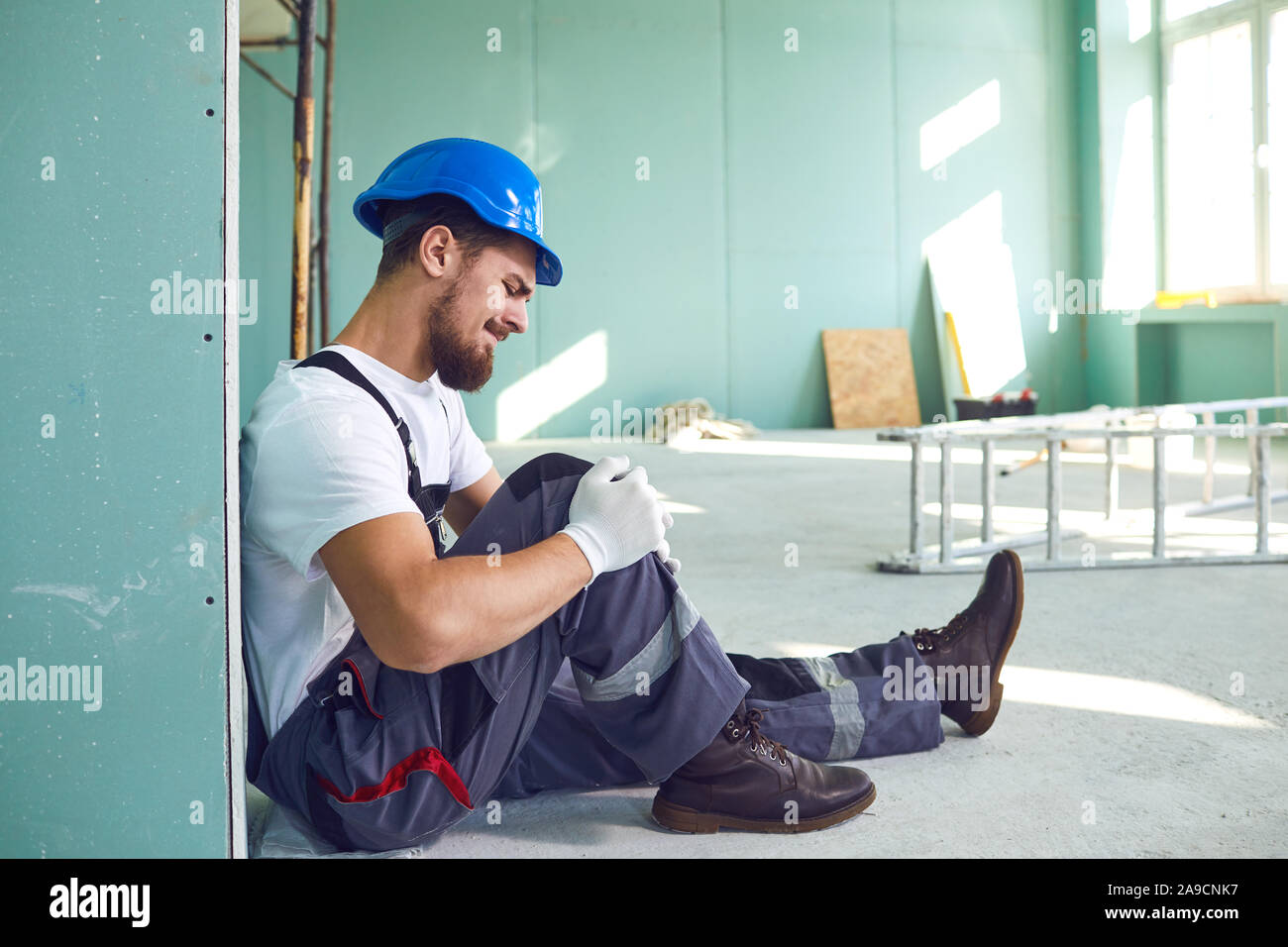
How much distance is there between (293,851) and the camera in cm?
189

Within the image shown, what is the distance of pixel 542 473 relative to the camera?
6.23 ft

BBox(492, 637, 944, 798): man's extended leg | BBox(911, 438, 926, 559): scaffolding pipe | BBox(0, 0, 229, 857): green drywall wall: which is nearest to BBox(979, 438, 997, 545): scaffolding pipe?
BBox(911, 438, 926, 559): scaffolding pipe

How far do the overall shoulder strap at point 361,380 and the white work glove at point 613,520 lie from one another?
0.28m

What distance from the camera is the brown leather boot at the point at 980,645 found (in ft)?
8.00

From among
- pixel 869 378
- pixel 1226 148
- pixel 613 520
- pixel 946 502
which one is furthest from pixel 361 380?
pixel 1226 148

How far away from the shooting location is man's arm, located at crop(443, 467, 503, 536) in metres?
2.33

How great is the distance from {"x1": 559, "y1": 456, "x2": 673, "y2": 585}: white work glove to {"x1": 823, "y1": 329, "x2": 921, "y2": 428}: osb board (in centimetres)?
945

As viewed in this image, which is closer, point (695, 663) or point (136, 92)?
point (136, 92)

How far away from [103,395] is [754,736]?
1.17 m

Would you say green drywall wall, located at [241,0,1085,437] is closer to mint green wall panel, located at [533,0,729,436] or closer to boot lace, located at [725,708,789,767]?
mint green wall panel, located at [533,0,729,436]

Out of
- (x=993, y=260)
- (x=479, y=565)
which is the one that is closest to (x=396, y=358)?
(x=479, y=565)

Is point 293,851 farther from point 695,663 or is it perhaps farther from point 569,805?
point 695,663

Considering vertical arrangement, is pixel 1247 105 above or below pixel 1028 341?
above

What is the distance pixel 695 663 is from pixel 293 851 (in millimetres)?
710
